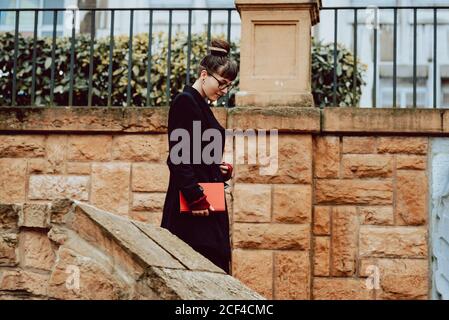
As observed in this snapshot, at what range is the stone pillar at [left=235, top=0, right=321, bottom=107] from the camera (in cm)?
838

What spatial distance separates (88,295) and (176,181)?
146cm

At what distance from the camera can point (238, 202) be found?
27.1 feet

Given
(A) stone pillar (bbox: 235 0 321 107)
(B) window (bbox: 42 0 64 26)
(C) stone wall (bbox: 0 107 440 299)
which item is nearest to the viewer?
(C) stone wall (bbox: 0 107 440 299)

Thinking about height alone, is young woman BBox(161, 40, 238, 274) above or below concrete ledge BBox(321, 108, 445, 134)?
below

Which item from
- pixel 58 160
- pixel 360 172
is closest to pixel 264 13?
pixel 360 172

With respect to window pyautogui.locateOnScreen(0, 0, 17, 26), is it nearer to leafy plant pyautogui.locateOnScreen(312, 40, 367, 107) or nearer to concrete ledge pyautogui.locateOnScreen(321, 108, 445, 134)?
leafy plant pyautogui.locateOnScreen(312, 40, 367, 107)

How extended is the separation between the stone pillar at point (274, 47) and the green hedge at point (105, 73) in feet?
3.12

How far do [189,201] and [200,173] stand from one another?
229 mm

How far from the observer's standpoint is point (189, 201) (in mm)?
5742

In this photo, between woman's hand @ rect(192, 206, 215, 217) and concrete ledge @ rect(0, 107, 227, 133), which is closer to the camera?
woman's hand @ rect(192, 206, 215, 217)

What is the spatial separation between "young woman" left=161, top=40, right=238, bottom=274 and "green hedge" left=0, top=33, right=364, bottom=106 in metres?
3.42

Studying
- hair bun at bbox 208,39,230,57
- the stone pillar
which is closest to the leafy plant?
the stone pillar

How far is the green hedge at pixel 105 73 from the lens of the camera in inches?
374
